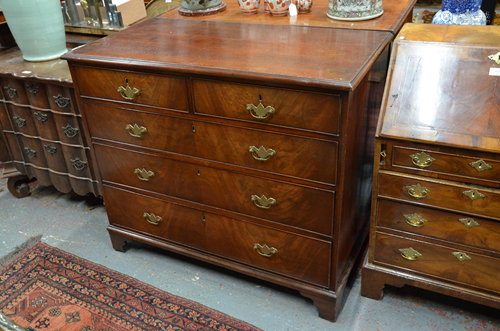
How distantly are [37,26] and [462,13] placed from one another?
214 cm

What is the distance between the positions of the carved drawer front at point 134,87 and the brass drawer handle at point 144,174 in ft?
1.09

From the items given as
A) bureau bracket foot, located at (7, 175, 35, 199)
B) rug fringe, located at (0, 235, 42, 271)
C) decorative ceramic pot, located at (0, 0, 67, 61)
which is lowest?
rug fringe, located at (0, 235, 42, 271)

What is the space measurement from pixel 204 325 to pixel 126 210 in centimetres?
70

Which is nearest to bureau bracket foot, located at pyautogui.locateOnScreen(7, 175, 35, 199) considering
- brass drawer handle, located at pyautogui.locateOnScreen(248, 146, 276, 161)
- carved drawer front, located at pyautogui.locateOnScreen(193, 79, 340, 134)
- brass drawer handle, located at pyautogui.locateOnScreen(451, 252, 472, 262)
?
carved drawer front, located at pyautogui.locateOnScreen(193, 79, 340, 134)

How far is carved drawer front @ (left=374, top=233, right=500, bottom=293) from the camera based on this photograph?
1671mm

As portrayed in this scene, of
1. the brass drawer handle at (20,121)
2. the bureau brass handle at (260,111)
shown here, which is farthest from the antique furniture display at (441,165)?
the brass drawer handle at (20,121)

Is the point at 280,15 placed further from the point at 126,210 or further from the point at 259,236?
the point at 126,210

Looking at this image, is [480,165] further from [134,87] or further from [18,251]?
[18,251]

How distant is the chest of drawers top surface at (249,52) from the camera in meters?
1.53

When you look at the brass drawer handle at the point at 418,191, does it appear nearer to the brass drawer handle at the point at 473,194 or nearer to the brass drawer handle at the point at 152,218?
the brass drawer handle at the point at 473,194

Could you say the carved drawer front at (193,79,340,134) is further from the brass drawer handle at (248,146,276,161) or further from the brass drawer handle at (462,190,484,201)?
the brass drawer handle at (462,190,484,201)

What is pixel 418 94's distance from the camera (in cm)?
162

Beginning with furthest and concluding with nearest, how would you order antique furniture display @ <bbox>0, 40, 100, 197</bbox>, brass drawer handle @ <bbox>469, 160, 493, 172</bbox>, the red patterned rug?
antique furniture display @ <bbox>0, 40, 100, 197</bbox>, the red patterned rug, brass drawer handle @ <bbox>469, 160, 493, 172</bbox>

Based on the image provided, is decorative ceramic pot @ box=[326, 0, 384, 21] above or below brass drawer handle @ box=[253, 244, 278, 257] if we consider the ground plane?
above
